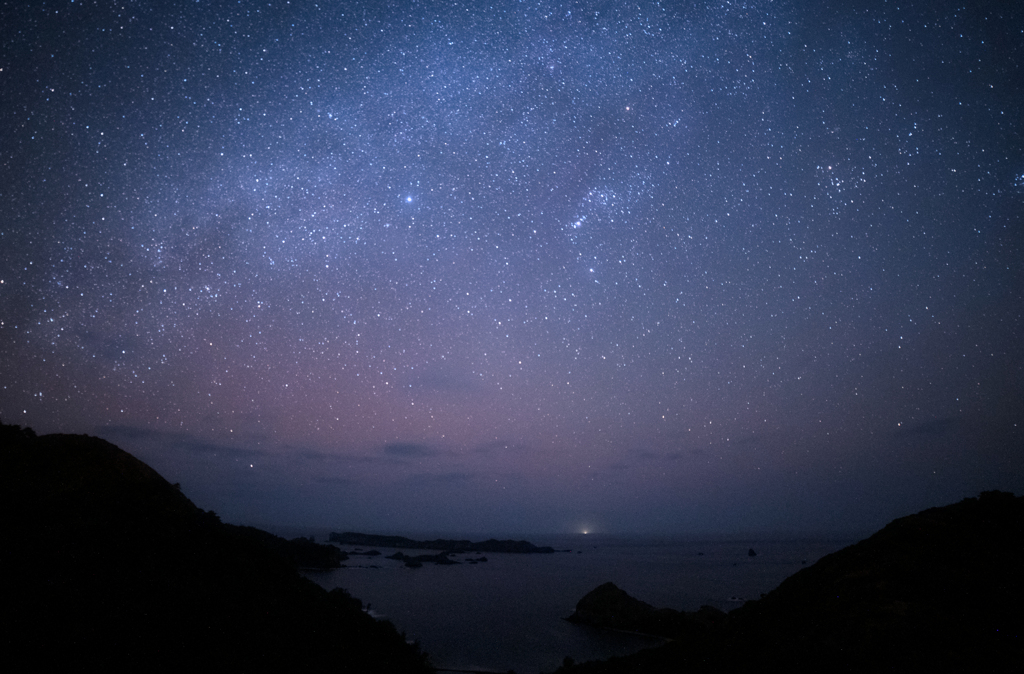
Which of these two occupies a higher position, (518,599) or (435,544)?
(518,599)

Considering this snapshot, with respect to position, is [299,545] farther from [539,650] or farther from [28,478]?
[28,478]

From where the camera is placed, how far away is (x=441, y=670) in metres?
21.9

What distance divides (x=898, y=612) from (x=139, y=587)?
19.6 meters

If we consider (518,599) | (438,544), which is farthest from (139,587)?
(438,544)

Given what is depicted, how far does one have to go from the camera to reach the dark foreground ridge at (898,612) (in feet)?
30.4

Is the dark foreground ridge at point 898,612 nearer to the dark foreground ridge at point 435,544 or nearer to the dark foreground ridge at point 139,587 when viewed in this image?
the dark foreground ridge at point 139,587

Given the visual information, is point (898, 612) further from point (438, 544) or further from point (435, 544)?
point (435, 544)

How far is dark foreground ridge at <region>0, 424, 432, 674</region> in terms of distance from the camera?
35.0 feet

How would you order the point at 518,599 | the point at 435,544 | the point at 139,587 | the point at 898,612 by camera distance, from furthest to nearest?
the point at 435,544
the point at 518,599
the point at 139,587
the point at 898,612

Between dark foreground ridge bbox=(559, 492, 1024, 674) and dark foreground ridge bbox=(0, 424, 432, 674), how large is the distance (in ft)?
34.0

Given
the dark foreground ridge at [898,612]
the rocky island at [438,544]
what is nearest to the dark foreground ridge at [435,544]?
the rocky island at [438,544]

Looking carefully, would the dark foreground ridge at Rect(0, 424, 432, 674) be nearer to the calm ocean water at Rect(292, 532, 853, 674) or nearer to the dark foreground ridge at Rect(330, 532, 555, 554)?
the calm ocean water at Rect(292, 532, 853, 674)

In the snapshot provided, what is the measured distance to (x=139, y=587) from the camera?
1262 cm

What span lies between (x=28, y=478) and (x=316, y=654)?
12.3 meters
